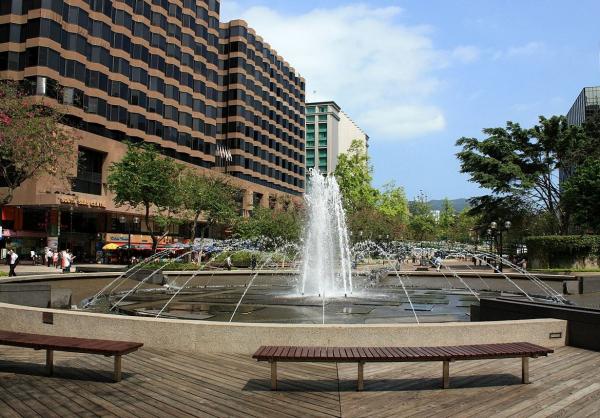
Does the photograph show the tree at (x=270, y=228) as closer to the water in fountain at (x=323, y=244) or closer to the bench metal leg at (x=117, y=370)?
the water in fountain at (x=323, y=244)

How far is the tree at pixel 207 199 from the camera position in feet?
172

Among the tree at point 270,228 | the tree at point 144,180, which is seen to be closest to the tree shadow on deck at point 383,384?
the tree at point 144,180

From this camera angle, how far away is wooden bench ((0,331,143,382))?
676cm

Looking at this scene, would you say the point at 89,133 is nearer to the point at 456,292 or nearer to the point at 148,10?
the point at 148,10

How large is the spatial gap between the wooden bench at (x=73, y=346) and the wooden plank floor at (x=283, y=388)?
260 mm

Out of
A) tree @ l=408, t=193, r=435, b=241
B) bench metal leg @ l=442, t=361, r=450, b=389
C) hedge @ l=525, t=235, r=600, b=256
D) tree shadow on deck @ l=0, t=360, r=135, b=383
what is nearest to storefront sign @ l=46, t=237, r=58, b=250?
hedge @ l=525, t=235, r=600, b=256

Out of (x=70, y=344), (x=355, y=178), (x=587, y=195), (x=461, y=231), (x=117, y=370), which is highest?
(x=355, y=178)

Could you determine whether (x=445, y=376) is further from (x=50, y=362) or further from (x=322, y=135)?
(x=322, y=135)

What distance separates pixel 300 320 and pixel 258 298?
549 cm

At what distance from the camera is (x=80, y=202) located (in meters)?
50.3

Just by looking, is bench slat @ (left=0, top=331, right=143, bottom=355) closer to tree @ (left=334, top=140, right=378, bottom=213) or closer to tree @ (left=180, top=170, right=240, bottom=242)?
tree @ (left=180, top=170, right=240, bottom=242)

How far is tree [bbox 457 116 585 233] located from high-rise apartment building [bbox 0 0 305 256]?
1359 inches

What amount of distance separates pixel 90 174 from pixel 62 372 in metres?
49.8

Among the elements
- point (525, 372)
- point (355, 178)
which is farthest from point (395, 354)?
point (355, 178)
